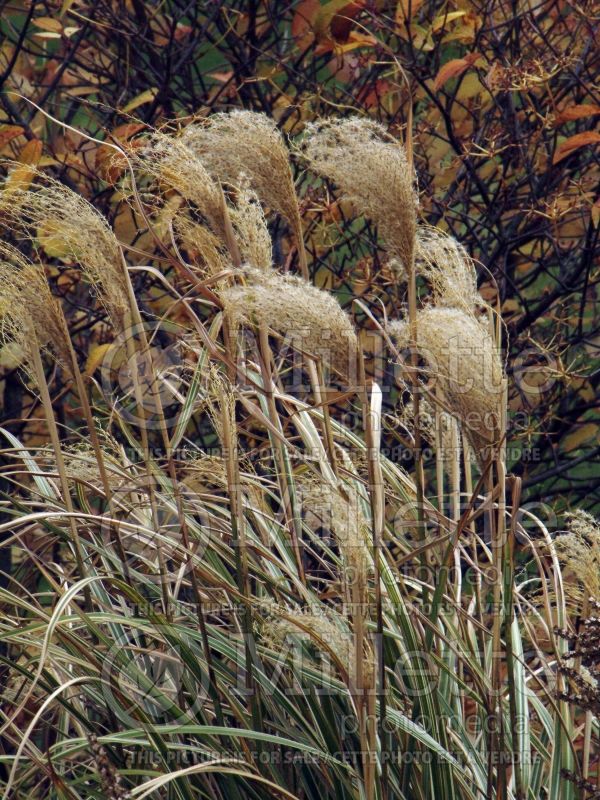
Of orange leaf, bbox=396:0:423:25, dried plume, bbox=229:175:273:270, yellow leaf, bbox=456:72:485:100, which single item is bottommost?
dried plume, bbox=229:175:273:270

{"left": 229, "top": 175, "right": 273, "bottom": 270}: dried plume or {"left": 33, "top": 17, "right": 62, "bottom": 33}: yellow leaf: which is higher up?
{"left": 33, "top": 17, "right": 62, "bottom": 33}: yellow leaf

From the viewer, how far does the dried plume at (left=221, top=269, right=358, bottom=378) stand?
125cm

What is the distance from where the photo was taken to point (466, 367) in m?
1.28

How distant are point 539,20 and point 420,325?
7.10 ft

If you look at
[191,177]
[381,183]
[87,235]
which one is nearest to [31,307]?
[87,235]

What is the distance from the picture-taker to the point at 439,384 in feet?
4.45

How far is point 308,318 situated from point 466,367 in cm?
22

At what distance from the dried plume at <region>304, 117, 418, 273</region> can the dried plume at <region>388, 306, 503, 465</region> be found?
22cm

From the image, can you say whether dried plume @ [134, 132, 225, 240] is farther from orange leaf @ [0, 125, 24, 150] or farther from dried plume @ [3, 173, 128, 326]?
orange leaf @ [0, 125, 24, 150]

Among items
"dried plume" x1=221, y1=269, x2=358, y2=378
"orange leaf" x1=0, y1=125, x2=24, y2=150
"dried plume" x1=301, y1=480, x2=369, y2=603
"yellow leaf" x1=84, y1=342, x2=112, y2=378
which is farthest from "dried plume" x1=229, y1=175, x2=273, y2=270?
"orange leaf" x1=0, y1=125, x2=24, y2=150

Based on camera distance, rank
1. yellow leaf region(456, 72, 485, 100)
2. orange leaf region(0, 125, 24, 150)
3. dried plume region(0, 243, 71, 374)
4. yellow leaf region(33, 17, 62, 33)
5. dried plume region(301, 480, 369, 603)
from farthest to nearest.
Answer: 1. yellow leaf region(456, 72, 485, 100)
2. yellow leaf region(33, 17, 62, 33)
3. orange leaf region(0, 125, 24, 150)
4. dried plume region(0, 243, 71, 374)
5. dried plume region(301, 480, 369, 603)

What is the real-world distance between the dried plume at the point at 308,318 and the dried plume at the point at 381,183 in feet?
0.76

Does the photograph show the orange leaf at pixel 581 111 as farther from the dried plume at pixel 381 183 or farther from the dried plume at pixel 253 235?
the dried plume at pixel 253 235

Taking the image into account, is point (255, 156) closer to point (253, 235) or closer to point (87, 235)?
point (253, 235)
